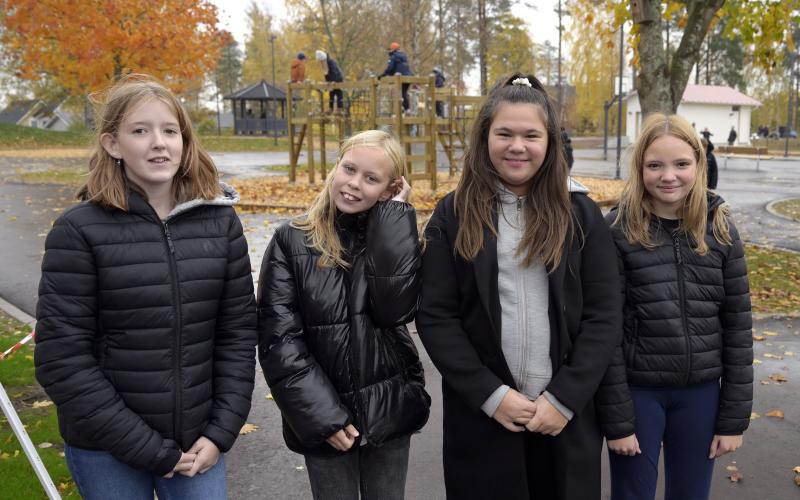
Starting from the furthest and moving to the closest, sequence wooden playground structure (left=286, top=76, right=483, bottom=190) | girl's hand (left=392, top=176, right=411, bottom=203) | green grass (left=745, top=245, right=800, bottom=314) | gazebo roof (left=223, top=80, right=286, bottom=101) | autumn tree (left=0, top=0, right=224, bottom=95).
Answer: gazebo roof (left=223, top=80, right=286, bottom=101) < autumn tree (left=0, top=0, right=224, bottom=95) < wooden playground structure (left=286, top=76, right=483, bottom=190) < green grass (left=745, top=245, right=800, bottom=314) < girl's hand (left=392, top=176, right=411, bottom=203)

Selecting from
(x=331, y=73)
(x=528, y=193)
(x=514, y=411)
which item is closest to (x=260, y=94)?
(x=331, y=73)

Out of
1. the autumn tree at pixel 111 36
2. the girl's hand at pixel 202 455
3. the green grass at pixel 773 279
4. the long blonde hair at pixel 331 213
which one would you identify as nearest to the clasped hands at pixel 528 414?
the long blonde hair at pixel 331 213

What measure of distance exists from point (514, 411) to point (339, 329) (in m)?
0.69

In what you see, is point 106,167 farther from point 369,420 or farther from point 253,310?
point 369,420

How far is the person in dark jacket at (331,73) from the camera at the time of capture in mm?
18375

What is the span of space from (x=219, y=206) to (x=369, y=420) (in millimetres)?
957

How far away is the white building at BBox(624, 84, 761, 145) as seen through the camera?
52156 millimetres

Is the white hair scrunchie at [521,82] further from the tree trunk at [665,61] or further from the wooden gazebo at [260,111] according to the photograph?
the wooden gazebo at [260,111]

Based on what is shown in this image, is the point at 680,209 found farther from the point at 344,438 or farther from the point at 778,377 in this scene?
the point at 778,377

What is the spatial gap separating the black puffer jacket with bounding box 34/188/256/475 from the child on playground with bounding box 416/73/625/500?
2.50 ft

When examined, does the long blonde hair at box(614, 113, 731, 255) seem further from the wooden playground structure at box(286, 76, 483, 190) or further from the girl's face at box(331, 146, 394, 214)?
the wooden playground structure at box(286, 76, 483, 190)

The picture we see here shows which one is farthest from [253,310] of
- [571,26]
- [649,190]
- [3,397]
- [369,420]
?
[571,26]

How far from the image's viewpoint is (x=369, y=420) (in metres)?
2.56

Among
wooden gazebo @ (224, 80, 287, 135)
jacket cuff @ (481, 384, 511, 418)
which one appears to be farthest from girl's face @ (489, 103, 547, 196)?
wooden gazebo @ (224, 80, 287, 135)
